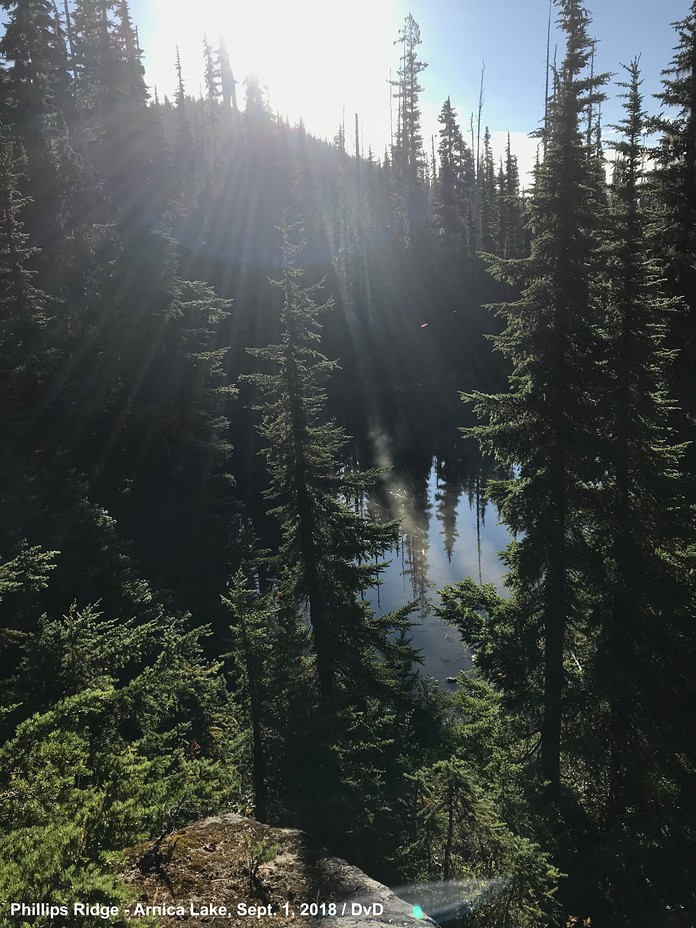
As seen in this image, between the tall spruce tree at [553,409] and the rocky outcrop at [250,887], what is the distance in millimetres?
6190

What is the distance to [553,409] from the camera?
34.9 feet

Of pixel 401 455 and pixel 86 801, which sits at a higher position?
pixel 401 455

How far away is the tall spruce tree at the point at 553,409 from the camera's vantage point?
10344 millimetres

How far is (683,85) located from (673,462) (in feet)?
42.6

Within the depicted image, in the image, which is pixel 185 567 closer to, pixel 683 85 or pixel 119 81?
pixel 683 85

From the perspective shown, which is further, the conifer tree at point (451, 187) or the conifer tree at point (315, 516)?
the conifer tree at point (451, 187)

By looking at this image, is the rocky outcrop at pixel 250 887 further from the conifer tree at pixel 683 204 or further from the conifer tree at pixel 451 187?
the conifer tree at pixel 451 187

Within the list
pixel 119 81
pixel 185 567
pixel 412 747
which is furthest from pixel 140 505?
pixel 119 81

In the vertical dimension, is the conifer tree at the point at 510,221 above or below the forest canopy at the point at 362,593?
above

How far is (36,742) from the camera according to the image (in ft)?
18.2

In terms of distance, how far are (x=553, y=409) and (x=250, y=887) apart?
904 cm

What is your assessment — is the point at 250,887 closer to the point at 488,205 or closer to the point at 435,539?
the point at 435,539

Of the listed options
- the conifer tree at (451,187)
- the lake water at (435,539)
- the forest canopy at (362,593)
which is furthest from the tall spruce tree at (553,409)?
the conifer tree at (451,187)

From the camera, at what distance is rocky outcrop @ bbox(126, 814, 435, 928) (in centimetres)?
559
